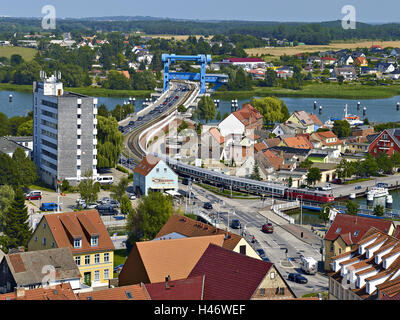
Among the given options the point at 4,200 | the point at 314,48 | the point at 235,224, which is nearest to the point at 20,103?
the point at 4,200

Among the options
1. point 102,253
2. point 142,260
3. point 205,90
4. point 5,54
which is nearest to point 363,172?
point 102,253

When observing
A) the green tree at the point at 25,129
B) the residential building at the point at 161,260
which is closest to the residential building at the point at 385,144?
the green tree at the point at 25,129

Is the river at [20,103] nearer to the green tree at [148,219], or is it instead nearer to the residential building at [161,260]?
the green tree at [148,219]

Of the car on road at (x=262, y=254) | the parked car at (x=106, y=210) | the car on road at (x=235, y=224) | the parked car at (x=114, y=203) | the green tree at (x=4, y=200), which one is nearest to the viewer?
the car on road at (x=262, y=254)

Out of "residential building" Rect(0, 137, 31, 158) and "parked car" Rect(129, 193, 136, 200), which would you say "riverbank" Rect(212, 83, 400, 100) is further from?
"parked car" Rect(129, 193, 136, 200)

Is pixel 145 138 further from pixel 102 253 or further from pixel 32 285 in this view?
pixel 32 285

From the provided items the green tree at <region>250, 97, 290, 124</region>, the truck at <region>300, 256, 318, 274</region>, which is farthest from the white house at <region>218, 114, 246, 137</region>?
the truck at <region>300, 256, 318, 274</region>
